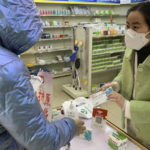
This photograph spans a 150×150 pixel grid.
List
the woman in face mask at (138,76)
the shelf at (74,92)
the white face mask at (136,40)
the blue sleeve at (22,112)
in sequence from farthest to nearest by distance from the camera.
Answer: the shelf at (74,92) < the white face mask at (136,40) < the woman in face mask at (138,76) < the blue sleeve at (22,112)

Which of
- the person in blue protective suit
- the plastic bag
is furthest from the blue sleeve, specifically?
the plastic bag

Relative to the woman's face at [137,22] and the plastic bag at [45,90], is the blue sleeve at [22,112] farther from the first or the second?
Answer: the woman's face at [137,22]

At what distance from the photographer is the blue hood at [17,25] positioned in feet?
1.80

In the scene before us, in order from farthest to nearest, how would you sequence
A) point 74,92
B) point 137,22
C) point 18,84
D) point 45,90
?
point 74,92 < point 137,22 < point 45,90 < point 18,84

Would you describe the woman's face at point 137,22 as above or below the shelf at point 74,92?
above

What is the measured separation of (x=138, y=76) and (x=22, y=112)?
0.88m

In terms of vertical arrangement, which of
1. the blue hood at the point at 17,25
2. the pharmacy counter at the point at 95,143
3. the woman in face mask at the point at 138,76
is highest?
the blue hood at the point at 17,25

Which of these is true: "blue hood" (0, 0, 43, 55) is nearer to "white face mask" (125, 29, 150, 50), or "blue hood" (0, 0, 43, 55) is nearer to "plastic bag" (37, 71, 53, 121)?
"plastic bag" (37, 71, 53, 121)

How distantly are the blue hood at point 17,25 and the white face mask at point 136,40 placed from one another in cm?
85

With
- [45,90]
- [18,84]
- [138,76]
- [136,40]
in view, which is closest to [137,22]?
[136,40]

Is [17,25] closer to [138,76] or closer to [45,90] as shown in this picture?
[45,90]

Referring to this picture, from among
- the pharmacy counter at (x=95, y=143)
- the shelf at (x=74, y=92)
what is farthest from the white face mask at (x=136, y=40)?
the shelf at (x=74, y=92)

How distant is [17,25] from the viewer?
56 cm

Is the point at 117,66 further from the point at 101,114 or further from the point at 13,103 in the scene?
the point at 13,103
